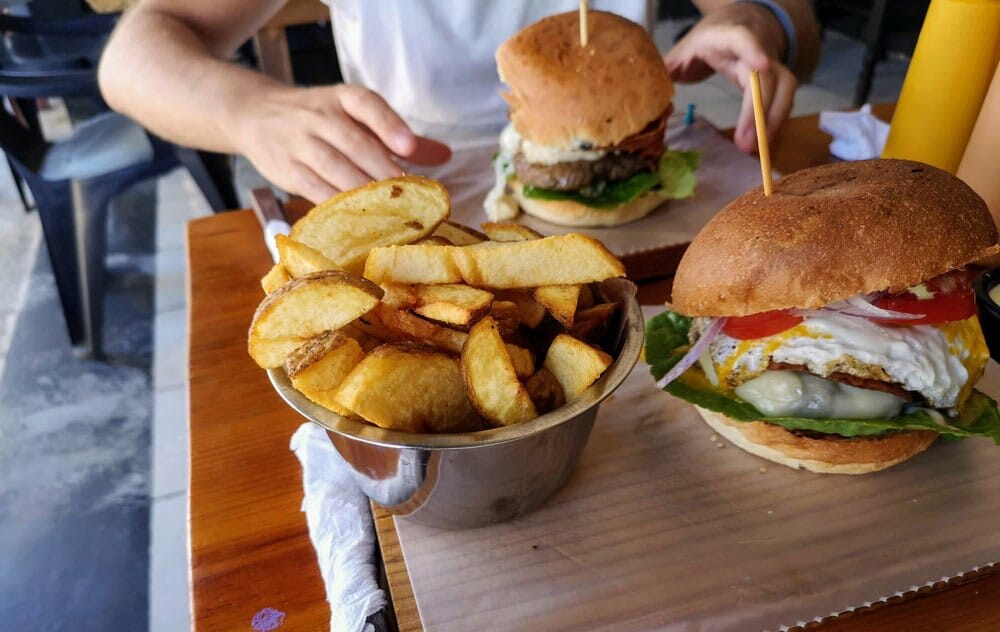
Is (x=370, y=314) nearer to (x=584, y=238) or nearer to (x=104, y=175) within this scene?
(x=584, y=238)

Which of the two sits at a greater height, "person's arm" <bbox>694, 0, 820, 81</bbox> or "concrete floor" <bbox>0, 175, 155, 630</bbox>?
"person's arm" <bbox>694, 0, 820, 81</bbox>

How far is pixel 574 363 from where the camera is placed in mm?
909

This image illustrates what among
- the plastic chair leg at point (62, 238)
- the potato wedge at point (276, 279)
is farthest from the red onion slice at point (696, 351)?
the plastic chair leg at point (62, 238)

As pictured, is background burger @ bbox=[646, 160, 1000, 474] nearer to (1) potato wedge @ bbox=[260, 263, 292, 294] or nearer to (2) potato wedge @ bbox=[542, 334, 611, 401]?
(2) potato wedge @ bbox=[542, 334, 611, 401]

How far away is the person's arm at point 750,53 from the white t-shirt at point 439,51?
361 mm

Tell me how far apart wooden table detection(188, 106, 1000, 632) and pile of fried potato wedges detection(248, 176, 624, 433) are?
0.33 m

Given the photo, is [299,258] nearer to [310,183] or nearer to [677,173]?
[310,183]

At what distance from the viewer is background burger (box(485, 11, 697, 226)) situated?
1961 mm

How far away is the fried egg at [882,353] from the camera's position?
3.80ft

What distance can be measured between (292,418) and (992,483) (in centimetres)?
118

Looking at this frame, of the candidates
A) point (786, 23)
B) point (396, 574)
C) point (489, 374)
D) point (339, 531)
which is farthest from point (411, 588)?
point (786, 23)

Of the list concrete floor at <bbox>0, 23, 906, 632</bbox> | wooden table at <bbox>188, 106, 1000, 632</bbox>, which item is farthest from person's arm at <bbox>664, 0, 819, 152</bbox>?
concrete floor at <bbox>0, 23, 906, 632</bbox>

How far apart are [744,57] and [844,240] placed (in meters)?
1.39

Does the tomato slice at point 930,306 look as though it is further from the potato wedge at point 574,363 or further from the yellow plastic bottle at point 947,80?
the yellow plastic bottle at point 947,80
